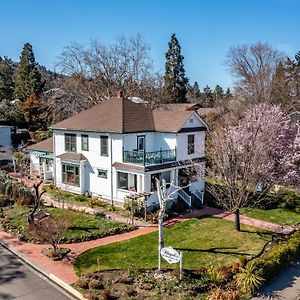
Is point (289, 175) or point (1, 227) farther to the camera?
point (289, 175)

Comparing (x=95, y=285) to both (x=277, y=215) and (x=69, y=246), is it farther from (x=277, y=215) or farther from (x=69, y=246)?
(x=277, y=215)

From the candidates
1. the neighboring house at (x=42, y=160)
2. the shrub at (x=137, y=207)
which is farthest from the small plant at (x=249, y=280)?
the neighboring house at (x=42, y=160)

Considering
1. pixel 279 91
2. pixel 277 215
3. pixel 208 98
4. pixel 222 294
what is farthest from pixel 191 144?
pixel 208 98

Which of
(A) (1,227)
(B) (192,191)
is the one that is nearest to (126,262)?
(A) (1,227)

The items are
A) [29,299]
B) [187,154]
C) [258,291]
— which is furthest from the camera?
[187,154]

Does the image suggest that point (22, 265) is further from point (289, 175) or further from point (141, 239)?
point (289, 175)

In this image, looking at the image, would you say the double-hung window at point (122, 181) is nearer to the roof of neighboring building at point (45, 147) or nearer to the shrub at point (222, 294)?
the roof of neighboring building at point (45, 147)
